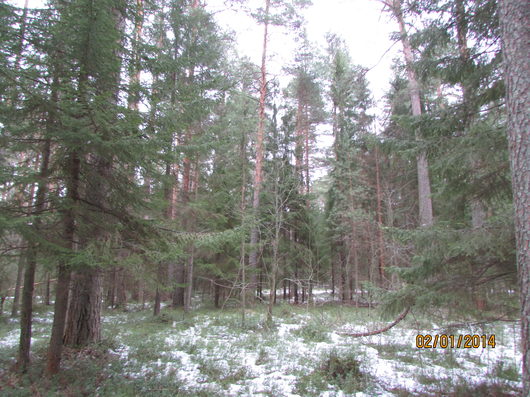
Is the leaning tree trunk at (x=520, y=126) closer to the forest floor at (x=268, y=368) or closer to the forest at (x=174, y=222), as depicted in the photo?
the forest at (x=174, y=222)

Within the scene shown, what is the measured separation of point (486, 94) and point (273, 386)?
5.66 metres

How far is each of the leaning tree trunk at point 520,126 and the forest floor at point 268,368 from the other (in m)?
2.27

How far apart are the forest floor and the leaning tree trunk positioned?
227cm

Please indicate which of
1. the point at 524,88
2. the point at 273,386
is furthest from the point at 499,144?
the point at 273,386

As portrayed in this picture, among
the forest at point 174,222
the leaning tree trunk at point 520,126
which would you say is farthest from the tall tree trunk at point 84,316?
the leaning tree trunk at point 520,126

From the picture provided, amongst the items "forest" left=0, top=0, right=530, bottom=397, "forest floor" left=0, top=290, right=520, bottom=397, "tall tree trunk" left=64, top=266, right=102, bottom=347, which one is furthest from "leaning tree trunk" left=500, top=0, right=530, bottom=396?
"tall tree trunk" left=64, top=266, right=102, bottom=347

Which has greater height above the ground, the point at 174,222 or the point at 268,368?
the point at 174,222

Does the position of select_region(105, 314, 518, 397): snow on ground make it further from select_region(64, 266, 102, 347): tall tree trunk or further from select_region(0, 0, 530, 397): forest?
select_region(64, 266, 102, 347): tall tree trunk

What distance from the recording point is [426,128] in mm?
5117

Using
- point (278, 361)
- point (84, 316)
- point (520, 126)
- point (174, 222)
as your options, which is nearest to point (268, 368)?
point (278, 361)

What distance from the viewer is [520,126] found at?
3.02 m

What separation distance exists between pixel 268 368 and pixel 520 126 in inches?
213

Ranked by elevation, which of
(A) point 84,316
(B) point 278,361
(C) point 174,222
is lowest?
(B) point 278,361

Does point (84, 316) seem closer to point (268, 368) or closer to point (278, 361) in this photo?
point (268, 368)
